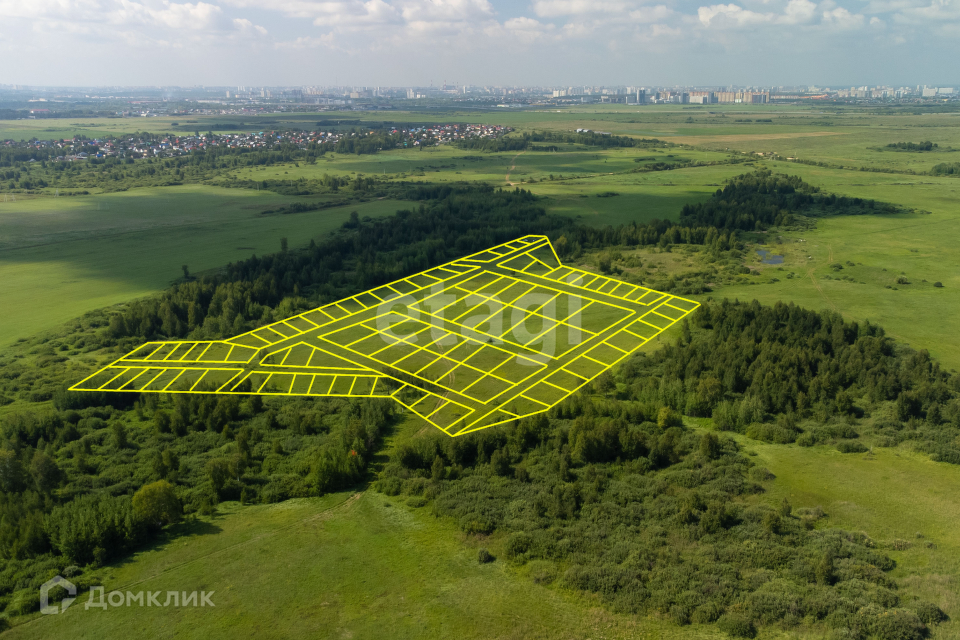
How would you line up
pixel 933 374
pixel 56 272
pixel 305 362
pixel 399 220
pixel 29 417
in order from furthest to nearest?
pixel 399 220 < pixel 56 272 < pixel 305 362 < pixel 933 374 < pixel 29 417

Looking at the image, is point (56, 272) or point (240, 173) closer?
point (56, 272)

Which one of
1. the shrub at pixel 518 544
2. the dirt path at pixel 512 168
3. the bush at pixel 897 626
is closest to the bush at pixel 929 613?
the bush at pixel 897 626

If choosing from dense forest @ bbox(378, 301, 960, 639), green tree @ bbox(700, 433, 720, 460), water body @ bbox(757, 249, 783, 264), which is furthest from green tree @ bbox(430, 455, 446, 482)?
water body @ bbox(757, 249, 783, 264)

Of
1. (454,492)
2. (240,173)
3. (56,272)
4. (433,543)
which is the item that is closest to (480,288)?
(454,492)

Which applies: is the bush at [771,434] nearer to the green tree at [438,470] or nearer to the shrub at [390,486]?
the green tree at [438,470]

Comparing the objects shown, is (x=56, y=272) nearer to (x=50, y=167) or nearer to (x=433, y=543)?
(x=433, y=543)

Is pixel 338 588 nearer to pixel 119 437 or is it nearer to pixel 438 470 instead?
pixel 438 470

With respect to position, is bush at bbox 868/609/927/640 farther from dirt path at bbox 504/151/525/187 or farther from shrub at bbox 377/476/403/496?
dirt path at bbox 504/151/525/187
